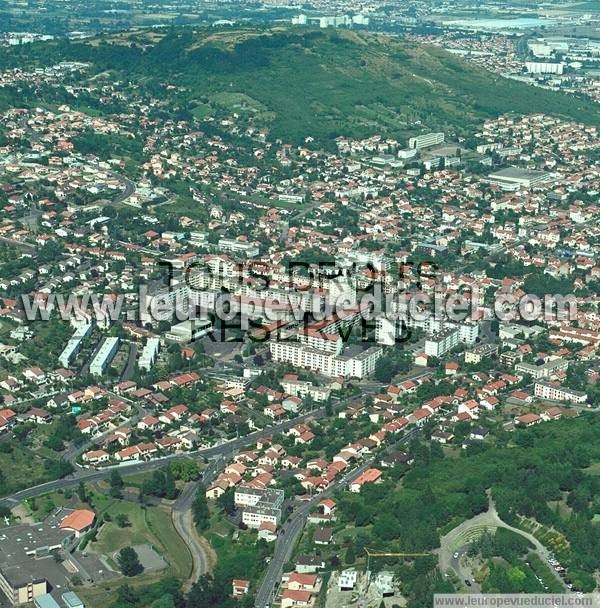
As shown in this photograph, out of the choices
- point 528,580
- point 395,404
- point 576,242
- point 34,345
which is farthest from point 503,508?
point 576,242

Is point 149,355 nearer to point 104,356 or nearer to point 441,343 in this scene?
Result: point 104,356

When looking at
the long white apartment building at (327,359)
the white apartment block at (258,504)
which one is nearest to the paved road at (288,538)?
the white apartment block at (258,504)

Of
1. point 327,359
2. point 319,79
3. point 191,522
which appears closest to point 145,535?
point 191,522

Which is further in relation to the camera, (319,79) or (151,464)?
(319,79)

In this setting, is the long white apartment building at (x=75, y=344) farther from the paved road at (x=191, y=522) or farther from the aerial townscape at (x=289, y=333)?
the paved road at (x=191, y=522)

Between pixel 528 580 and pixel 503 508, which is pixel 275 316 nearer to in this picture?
pixel 503 508
